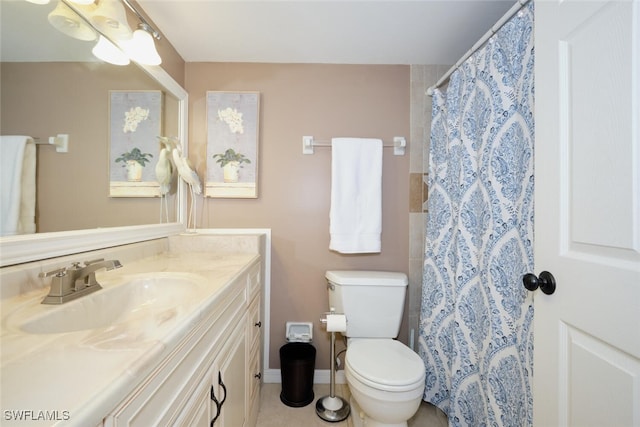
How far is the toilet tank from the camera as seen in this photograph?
1.44 meters

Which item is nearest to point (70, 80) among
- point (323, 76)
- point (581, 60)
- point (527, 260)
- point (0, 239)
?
point (0, 239)

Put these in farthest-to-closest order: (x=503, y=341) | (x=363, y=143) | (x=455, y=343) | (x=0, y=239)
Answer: (x=363, y=143)
(x=455, y=343)
(x=503, y=341)
(x=0, y=239)

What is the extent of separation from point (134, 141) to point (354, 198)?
1222 millimetres

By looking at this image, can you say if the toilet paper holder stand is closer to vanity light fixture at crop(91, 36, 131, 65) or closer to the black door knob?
the black door knob

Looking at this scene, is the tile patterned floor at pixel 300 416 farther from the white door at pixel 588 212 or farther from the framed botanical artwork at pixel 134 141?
the framed botanical artwork at pixel 134 141

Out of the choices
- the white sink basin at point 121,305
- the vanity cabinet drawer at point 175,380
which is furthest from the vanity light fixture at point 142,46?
the vanity cabinet drawer at point 175,380

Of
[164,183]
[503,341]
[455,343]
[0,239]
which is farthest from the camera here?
[164,183]

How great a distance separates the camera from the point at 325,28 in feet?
4.48

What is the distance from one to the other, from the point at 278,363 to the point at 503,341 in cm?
132

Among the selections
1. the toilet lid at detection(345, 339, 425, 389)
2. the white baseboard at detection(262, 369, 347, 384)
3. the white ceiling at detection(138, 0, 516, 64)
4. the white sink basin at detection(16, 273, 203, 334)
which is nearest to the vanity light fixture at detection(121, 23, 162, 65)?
the white ceiling at detection(138, 0, 516, 64)

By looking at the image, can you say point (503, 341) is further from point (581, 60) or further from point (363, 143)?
point (363, 143)

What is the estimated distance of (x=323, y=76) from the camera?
1684 millimetres

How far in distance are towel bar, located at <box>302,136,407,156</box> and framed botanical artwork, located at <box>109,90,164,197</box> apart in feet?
2.78

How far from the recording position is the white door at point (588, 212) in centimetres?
56
